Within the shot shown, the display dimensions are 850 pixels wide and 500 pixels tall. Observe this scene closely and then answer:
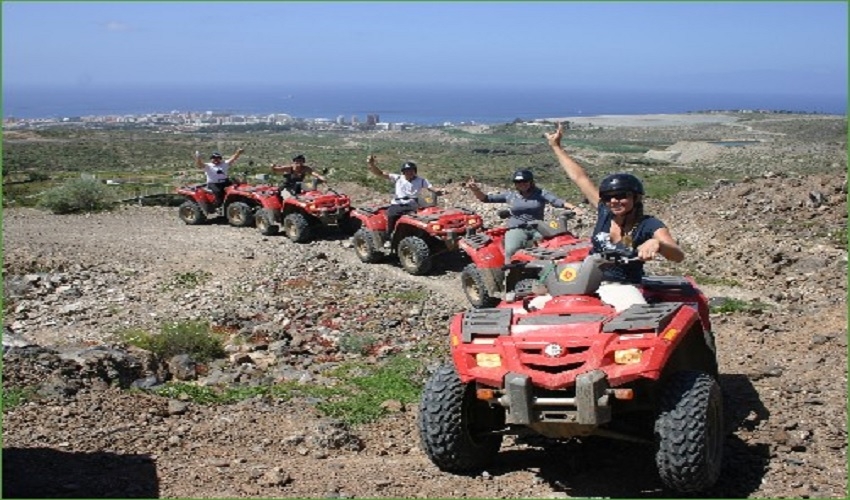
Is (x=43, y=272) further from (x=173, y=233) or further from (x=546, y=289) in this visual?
(x=546, y=289)

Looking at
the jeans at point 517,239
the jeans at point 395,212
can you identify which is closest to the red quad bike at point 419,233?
the jeans at point 395,212

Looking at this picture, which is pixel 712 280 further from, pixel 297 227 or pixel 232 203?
pixel 232 203

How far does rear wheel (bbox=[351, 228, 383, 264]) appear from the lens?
50.2 ft

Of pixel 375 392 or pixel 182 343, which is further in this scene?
pixel 182 343

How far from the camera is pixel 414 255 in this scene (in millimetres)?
14359

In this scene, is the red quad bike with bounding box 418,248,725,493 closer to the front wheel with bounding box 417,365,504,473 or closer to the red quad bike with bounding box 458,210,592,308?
the front wheel with bounding box 417,365,504,473

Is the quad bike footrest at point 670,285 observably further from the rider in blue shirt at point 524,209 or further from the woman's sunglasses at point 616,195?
the rider in blue shirt at point 524,209

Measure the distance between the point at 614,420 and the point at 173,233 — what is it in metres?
14.9

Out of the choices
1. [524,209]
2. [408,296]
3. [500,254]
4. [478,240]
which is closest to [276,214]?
[408,296]

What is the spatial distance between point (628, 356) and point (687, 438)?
597 millimetres

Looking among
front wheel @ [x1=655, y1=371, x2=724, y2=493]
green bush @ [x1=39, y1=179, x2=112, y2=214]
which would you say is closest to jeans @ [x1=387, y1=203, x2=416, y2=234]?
front wheel @ [x1=655, y1=371, x2=724, y2=493]

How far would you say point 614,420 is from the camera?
5.89 m

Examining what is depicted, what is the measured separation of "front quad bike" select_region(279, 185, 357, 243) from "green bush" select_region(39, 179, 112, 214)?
27.1 feet

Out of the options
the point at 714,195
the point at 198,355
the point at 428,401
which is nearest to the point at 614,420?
the point at 428,401
